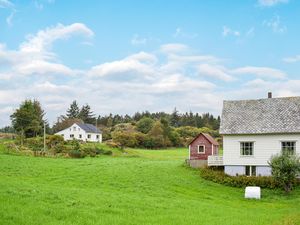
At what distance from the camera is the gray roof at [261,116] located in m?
41.3

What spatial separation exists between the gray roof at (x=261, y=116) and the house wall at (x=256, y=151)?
71 centimetres

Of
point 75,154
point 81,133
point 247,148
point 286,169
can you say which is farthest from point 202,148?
point 81,133

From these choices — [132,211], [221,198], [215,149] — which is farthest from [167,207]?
[215,149]

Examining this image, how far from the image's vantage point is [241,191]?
36.3 metres

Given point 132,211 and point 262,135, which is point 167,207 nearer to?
point 132,211

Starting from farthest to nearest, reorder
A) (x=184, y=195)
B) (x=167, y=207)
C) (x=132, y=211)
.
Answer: (x=184, y=195), (x=167, y=207), (x=132, y=211)

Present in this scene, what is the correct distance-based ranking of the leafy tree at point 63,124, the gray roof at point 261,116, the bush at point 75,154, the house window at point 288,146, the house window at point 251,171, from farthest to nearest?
the leafy tree at point 63,124 → the bush at point 75,154 → the house window at point 251,171 → the gray roof at point 261,116 → the house window at point 288,146

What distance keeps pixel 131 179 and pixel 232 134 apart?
43.0 feet

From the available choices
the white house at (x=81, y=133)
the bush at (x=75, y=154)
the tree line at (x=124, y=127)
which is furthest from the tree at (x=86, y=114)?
the bush at (x=75, y=154)

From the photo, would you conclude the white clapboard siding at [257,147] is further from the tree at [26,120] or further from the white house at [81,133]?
the white house at [81,133]

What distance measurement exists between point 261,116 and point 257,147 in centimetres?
382

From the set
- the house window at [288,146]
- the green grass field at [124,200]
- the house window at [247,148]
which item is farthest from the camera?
the house window at [247,148]

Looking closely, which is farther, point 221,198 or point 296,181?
point 296,181

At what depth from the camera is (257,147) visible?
4166 centimetres
